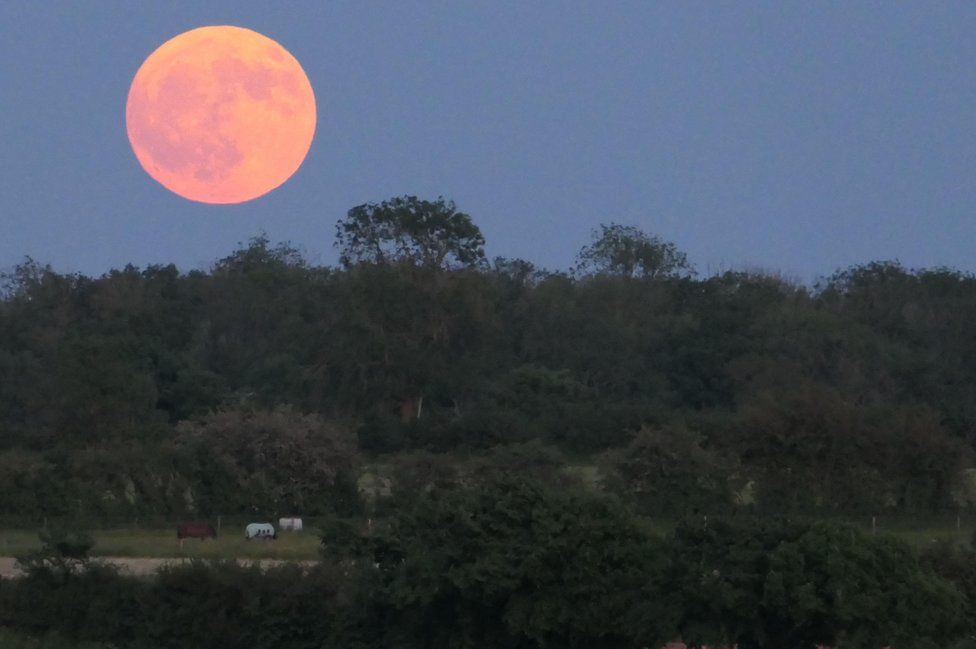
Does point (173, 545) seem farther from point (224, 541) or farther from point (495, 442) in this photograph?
point (495, 442)

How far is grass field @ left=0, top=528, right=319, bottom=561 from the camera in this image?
1241 inches

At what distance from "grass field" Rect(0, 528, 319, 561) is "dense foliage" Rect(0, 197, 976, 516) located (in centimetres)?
209

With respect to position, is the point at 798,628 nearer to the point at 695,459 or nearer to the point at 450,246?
the point at 695,459

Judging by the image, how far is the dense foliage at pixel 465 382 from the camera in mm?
38062

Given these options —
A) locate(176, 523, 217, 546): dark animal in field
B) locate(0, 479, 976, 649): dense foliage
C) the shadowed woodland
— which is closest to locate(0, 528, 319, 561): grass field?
locate(176, 523, 217, 546): dark animal in field

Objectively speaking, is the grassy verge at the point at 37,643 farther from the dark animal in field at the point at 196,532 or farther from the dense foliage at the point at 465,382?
the dense foliage at the point at 465,382

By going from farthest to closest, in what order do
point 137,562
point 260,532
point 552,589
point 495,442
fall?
point 495,442 < point 260,532 < point 137,562 < point 552,589

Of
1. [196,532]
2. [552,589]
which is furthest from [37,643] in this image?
[196,532]

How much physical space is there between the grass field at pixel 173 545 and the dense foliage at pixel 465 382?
209 centimetres

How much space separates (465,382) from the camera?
222 ft

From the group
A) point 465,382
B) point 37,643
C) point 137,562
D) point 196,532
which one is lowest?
point 37,643

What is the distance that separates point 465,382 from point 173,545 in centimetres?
3414

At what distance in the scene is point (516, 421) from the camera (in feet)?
187

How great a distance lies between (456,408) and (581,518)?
4949cm
